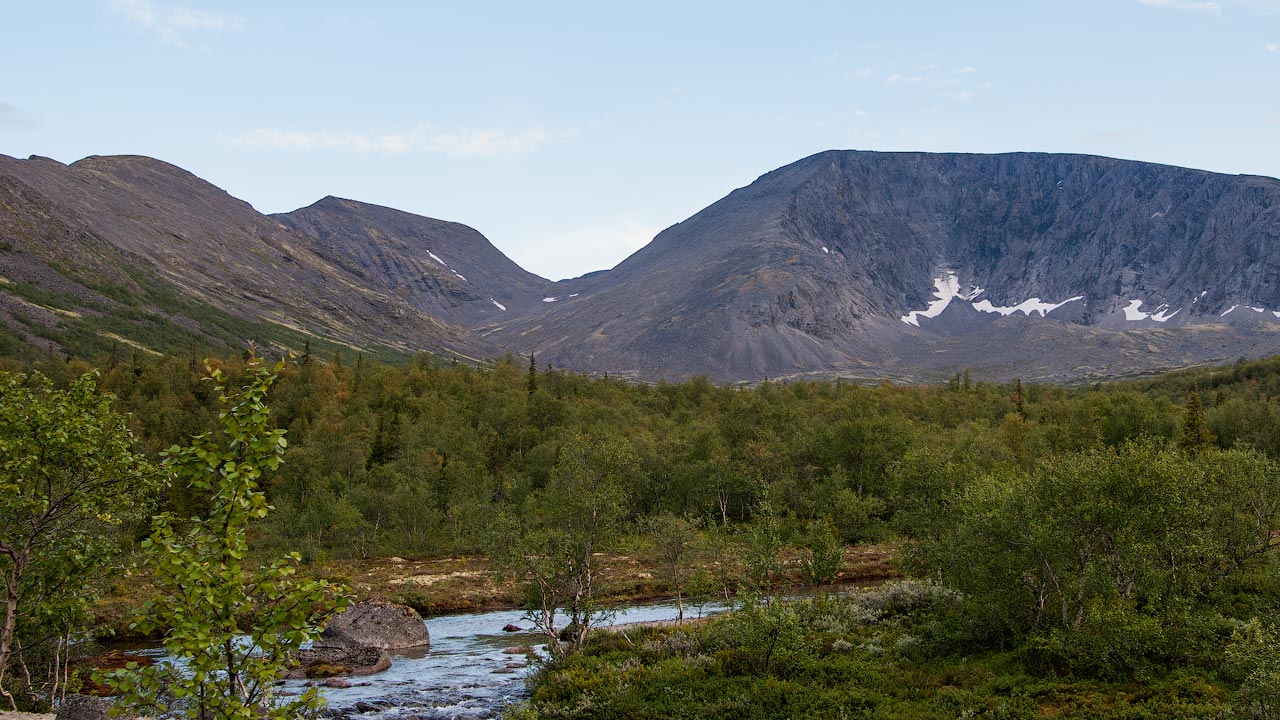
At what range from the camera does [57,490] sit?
20547 mm

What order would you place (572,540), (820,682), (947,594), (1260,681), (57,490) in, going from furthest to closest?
(947,594) < (572,540) < (820,682) < (1260,681) < (57,490)

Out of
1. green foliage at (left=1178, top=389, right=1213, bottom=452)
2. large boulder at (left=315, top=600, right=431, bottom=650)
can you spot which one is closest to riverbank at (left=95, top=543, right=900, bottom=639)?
large boulder at (left=315, top=600, right=431, bottom=650)

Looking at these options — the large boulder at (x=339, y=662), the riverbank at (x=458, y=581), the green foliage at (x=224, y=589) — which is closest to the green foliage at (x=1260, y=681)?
the green foliage at (x=224, y=589)

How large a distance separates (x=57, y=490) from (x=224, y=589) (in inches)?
501

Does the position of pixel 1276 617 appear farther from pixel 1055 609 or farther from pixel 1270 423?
pixel 1270 423

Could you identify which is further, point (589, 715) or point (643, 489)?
point (643, 489)

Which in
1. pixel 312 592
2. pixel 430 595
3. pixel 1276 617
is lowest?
pixel 430 595

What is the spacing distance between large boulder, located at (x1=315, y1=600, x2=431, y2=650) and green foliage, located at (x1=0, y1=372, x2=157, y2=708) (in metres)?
28.4

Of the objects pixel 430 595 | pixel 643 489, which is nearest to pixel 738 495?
pixel 643 489

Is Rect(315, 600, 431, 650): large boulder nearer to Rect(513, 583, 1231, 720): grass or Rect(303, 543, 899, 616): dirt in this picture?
Rect(303, 543, 899, 616): dirt

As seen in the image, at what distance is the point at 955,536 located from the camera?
1786 inches

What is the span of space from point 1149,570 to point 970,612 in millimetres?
8332

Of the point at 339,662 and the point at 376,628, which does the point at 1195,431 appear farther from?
the point at 339,662

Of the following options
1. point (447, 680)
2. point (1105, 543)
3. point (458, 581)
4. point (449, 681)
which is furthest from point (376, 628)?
point (1105, 543)
